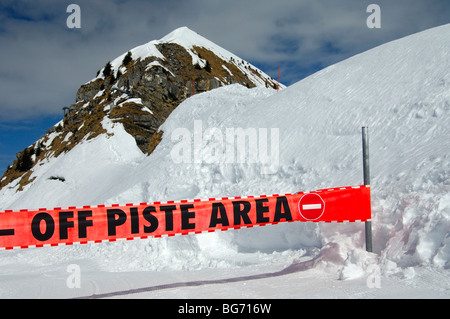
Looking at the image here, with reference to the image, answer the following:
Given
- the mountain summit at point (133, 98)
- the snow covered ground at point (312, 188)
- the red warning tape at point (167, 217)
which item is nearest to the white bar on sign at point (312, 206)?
the red warning tape at point (167, 217)

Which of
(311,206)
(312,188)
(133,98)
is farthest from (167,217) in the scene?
(133,98)

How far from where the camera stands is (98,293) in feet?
23.1

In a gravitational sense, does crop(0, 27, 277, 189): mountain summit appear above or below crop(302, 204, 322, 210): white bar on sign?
above

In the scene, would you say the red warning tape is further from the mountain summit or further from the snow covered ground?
the mountain summit

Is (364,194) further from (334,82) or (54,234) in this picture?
(334,82)

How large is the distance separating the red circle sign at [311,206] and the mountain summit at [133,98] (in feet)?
48.0

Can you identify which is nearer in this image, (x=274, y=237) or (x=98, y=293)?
(x=98, y=293)

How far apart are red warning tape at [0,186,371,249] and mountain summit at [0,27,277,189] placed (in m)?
14.3

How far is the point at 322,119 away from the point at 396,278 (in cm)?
766

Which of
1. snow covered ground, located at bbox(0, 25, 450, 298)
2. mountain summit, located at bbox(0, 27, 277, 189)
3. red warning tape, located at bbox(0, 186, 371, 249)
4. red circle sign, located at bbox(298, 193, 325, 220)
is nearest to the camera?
snow covered ground, located at bbox(0, 25, 450, 298)

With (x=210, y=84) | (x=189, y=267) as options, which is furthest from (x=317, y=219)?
(x=210, y=84)

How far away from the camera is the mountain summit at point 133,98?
28859 mm

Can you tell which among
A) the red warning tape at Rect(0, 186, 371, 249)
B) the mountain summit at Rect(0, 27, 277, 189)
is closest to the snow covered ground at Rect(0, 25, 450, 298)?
the red warning tape at Rect(0, 186, 371, 249)

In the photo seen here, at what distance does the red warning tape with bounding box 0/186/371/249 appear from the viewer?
6609mm
